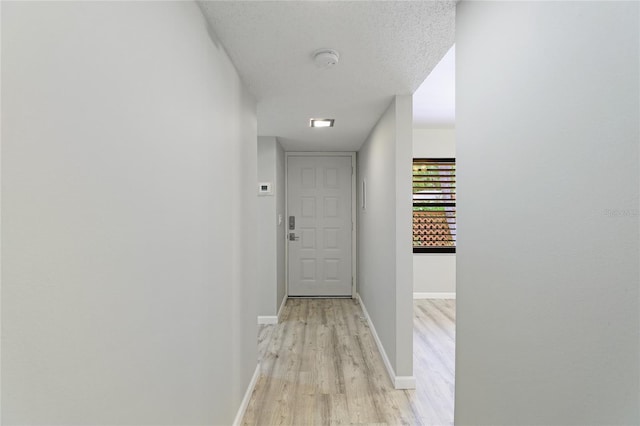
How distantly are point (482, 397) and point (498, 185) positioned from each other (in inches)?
31.3

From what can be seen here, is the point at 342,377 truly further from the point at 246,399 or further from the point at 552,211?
the point at 552,211

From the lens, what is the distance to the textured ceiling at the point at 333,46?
4.90 ft

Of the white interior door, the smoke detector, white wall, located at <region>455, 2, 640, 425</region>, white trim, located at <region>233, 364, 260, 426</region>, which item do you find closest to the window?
the white interior door

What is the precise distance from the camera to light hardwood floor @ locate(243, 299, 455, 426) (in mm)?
2238

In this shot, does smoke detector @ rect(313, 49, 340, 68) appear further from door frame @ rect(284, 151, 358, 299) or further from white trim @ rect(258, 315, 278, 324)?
door frame @ rect(284, 151, 358, 299)

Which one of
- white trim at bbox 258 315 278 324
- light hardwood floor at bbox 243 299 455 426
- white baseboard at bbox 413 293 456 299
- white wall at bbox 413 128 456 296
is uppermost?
white wall at bbox 413 128 456 296

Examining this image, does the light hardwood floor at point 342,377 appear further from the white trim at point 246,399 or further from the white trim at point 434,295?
the white trim at point 434,295

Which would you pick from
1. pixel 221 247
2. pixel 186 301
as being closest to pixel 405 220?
pixel 221 247

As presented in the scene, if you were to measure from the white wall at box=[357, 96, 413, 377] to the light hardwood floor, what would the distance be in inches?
9.4

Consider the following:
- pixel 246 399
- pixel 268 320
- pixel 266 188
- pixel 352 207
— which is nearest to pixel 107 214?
pixel 246 399

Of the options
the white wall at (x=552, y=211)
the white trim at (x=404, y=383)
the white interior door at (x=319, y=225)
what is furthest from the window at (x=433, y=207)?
the white wall at (x=552, y=211)

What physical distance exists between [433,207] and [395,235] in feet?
8.81

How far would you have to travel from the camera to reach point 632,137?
632mm

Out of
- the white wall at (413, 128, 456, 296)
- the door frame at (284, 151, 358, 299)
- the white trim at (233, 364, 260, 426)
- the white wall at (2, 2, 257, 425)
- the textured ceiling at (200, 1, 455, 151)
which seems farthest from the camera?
the door frame at (284, 151, 358, 299)
